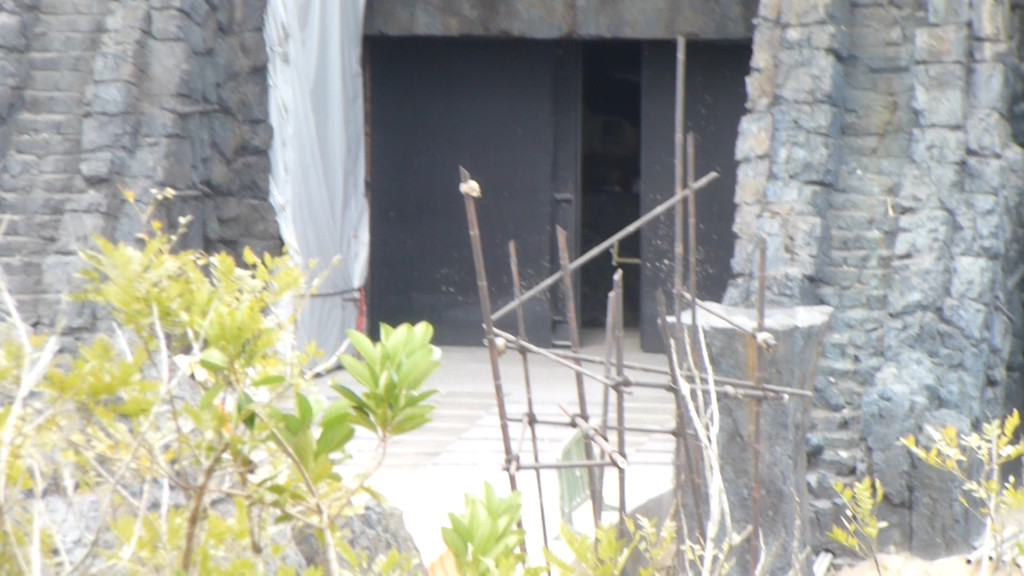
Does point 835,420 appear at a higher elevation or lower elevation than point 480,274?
lower

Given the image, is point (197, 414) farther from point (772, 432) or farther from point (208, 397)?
point (772, 432)

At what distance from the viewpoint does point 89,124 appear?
627cm

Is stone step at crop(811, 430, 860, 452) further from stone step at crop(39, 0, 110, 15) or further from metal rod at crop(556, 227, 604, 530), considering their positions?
stone step at crop(39, 0, 110, 15)

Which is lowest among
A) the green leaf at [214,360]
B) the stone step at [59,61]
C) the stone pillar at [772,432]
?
the stone pillar at [772,432]

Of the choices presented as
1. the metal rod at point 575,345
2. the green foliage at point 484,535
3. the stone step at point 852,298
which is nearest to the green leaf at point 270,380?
the green foliage at point 484,535

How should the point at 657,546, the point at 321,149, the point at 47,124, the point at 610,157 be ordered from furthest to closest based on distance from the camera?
the point at 610,157 < the point at 321,149 < the point at 47,124 < the point at 657,546

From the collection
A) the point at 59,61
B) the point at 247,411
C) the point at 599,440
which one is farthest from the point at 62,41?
the point at 247,411

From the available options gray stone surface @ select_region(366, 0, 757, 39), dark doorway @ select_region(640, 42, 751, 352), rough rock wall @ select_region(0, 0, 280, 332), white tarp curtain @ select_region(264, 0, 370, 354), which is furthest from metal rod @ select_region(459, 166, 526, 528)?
dark doorway @ select_region(640, 42, 751, 352)

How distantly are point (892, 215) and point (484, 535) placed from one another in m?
4.49

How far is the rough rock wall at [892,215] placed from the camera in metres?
5.37

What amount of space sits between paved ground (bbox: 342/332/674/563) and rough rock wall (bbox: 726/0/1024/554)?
0.80 m

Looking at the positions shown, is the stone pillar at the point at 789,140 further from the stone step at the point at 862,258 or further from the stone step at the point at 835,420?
the stone step at the point at 835,420

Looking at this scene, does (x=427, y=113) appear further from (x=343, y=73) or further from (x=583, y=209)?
(x=583, y=209)

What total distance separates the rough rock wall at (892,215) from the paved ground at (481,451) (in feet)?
2.62
